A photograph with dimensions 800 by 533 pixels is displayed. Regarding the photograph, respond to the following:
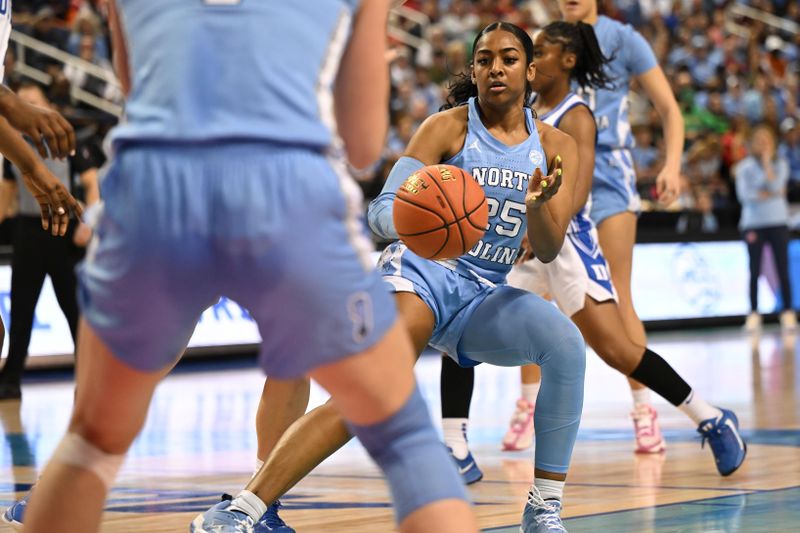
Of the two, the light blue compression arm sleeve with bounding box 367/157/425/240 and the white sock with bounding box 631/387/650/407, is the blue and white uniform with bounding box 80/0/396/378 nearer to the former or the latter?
the light blue compression arm sleeve with bounding box 367/157/425/240

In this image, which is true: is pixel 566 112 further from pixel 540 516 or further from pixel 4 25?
pixel 4 25

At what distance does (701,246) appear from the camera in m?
15.6

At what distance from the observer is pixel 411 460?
2.53 m

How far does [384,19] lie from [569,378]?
6.28 ft

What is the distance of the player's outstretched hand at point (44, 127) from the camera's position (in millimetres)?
3484

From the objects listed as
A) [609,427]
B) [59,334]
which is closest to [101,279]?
[609,427]

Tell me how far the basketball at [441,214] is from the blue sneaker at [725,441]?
2.31m

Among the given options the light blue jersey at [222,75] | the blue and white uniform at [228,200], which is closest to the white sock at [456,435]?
the blue and white uniform at [228,200]

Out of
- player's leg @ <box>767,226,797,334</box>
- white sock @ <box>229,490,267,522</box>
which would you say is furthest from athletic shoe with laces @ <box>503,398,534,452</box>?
player's leg @ <box>767,226,797,334</box>

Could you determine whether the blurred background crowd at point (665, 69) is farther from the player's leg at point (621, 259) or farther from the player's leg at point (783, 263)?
the player's leg at point (621, 259)

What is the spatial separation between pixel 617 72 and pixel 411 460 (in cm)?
470

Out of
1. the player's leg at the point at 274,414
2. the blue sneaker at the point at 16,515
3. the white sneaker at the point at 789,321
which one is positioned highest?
the player's leg at the point at 274,414

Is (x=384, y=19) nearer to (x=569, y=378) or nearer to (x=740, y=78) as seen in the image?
(x=569, y=378)

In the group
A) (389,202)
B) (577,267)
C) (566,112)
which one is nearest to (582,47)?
(566,112)
